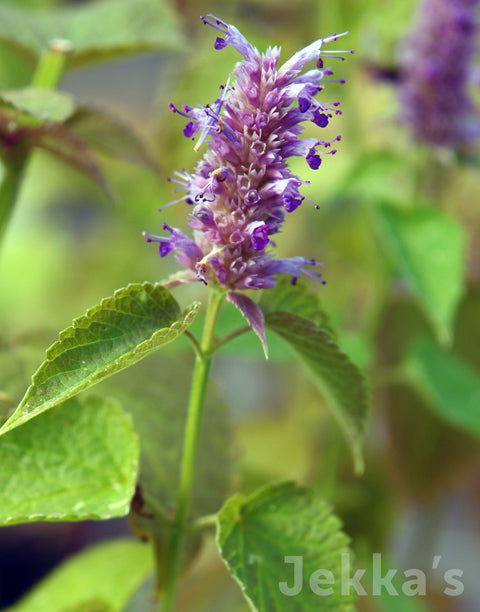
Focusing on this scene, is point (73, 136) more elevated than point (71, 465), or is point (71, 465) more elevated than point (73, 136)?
point (73, 136)

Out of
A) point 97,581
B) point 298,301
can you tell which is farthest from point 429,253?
point 97,581

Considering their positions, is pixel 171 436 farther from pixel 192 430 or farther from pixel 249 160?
pixel 249 160

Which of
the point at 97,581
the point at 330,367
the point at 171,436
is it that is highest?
the point at 330,367

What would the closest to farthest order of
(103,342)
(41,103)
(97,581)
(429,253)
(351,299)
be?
(103,342) < (41,103) < (97,581) < (429,253) < (351,299)

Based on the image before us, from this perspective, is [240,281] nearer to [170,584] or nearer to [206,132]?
[206,132]

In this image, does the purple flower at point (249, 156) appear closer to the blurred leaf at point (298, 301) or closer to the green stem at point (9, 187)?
the blurred leaf at point (298, 301)

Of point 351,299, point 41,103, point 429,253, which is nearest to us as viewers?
point 41,103

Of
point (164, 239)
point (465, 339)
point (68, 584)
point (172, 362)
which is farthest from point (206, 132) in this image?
point (465, 339)
